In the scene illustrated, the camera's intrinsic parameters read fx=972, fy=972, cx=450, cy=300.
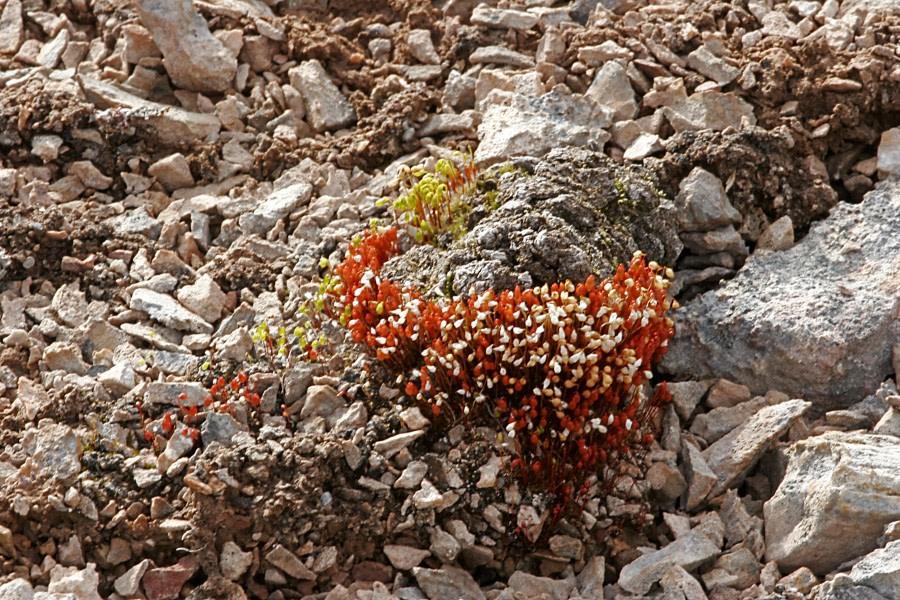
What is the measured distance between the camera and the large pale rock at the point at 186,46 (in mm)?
7840

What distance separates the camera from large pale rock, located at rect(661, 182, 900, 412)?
5.87 metres

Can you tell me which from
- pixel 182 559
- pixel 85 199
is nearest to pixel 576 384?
pixel 182 559

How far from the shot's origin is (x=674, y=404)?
5.96 m

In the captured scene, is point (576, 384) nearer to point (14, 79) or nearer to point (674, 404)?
point (674, 404)

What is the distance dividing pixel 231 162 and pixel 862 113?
472 cm

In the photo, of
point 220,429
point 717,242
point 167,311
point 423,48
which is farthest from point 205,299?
point 717,242

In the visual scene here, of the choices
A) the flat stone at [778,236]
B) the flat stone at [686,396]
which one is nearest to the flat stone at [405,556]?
the flat stone at [686,396]

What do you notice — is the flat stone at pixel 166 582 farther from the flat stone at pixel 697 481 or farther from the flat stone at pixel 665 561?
the flat stone at pixel 697 481

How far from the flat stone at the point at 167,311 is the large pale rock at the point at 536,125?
7.50ft

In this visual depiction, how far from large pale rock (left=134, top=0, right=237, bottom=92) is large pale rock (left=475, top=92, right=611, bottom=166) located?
7.37 ft

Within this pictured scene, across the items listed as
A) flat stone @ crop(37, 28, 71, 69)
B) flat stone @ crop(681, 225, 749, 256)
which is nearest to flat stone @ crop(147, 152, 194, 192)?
flat stone @ crop(37, 28, 71, 69)

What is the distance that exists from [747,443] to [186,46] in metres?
5.30

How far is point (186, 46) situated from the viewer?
25.8ft

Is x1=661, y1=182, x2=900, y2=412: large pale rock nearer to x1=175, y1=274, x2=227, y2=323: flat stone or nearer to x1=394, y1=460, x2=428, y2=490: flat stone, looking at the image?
x1=394, y1=460, x2=428, y2=490: flat stone
